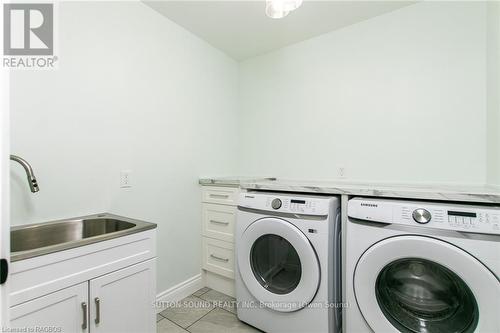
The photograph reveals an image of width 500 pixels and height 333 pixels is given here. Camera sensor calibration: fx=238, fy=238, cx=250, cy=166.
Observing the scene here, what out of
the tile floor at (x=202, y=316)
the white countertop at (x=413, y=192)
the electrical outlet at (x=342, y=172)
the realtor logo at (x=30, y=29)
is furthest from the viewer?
the electrical outlet at (x=342, y=172)

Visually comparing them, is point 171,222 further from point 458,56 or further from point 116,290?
point 458,56

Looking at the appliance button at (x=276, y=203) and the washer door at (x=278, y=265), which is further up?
the appliance button at (x=276, y=203)

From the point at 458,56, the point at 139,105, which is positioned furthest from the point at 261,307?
the point at 458,56

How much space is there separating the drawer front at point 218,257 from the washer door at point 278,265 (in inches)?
15.0

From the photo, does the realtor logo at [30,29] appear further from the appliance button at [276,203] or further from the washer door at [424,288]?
the washer door at [424,288]

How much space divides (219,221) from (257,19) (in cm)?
174

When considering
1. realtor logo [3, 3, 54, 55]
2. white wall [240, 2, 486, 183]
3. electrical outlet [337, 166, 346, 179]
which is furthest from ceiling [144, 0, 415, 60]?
electrical outlet [337, 166, 346, 179]

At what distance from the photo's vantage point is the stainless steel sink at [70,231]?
3.68 feet

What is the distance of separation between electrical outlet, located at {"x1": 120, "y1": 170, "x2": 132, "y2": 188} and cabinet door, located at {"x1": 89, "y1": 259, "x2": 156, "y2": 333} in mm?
636

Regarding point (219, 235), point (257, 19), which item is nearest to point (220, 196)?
point (219, 235)

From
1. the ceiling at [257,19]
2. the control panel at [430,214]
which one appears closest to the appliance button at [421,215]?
the control panel at [430,214]

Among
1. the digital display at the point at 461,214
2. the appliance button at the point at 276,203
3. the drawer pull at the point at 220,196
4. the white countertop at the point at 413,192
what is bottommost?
the drawer pull at the point at 220,196

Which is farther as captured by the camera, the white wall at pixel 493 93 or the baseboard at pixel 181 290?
the baseboard at pixel 181 290

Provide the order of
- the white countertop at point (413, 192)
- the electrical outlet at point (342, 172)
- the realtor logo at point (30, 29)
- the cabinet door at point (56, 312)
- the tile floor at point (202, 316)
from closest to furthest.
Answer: the cabinet door at point (56, 312) < the white countertop at point (413, 192) < the realtor logo at point (30, 29) < the tile floor at point (202, 316) < the electrical outlet at point (342, 172)
